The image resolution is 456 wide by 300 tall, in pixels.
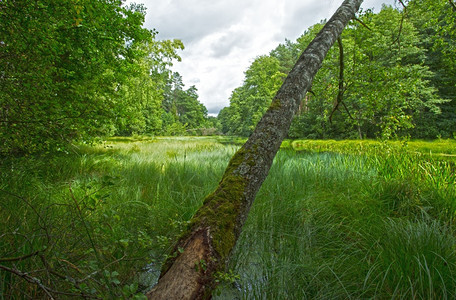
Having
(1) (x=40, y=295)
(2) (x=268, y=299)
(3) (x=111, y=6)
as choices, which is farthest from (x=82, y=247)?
(3) (x=111, y=6)

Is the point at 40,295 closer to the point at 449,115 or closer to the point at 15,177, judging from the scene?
the point at 15,177

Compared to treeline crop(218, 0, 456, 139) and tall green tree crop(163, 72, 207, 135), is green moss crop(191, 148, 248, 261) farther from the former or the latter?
tall green tree crop(163, 72, 207, 135)

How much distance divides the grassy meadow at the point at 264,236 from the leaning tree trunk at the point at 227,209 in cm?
13

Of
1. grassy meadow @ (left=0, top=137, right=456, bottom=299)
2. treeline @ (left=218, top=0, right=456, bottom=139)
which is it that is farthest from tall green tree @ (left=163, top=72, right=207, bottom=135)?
grassy meadow @ (left=0, top=137, right=456, bottom=299)

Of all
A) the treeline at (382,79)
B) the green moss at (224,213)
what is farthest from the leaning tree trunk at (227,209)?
the treeline at (382,79)

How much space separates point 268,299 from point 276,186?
80.8 inches

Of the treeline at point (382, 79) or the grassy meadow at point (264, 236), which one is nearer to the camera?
the grassy meadow at point (264, 236)

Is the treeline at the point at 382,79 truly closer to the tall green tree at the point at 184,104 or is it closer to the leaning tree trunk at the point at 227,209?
the leaning tree trunk at the point at 227,209

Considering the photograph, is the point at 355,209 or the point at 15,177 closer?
the point at 15,177

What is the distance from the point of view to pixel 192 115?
53.0 m

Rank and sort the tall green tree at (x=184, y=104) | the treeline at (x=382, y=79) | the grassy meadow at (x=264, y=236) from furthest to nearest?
the tall green tree at (x=184, y=104) < the treeline at (x=382, y=79) < the grassy meadow at (x=264, y=236)

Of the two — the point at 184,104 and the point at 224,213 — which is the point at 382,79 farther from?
the point at 184,104

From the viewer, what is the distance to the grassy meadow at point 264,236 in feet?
3.86

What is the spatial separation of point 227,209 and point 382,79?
4447mm
